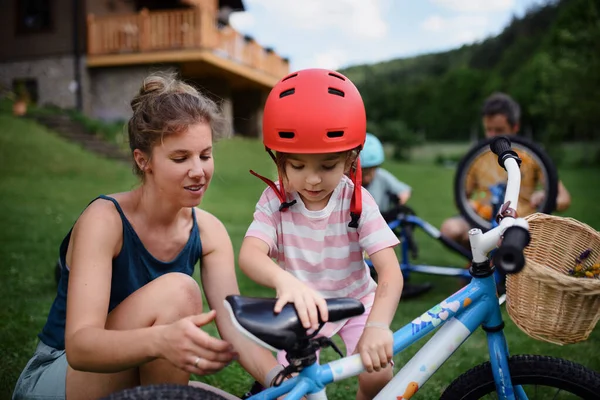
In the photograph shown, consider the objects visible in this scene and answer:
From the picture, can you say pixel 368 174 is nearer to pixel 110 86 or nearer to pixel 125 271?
pixel 125 271

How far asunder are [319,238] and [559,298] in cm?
86

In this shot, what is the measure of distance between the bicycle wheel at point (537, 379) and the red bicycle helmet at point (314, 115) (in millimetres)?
902

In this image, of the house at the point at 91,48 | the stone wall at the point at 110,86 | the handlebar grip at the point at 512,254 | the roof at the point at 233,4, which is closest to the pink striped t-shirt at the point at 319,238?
the handlebar grip at the point at 512,254

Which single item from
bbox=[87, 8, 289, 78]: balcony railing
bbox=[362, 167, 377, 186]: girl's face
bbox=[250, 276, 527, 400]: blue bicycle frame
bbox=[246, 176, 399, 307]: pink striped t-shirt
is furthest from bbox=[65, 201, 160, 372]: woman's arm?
bbox=[87, 8, 289, 78]: balcony railing

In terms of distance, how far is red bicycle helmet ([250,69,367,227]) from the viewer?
1.86 metres

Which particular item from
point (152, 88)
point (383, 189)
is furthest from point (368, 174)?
point (152, 88)

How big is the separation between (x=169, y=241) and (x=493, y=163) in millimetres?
3392

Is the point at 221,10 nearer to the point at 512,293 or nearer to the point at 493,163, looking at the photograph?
the point at 493,163

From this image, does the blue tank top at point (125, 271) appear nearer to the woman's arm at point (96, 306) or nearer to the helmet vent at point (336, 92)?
the woman's arm at point (96, 306)

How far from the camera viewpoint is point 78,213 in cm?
795

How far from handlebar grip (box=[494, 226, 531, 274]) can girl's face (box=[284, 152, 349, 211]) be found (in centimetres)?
70

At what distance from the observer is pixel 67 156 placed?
1205cm

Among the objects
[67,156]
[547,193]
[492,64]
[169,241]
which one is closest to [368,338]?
[169,241]

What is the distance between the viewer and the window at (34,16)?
50.8 ft
